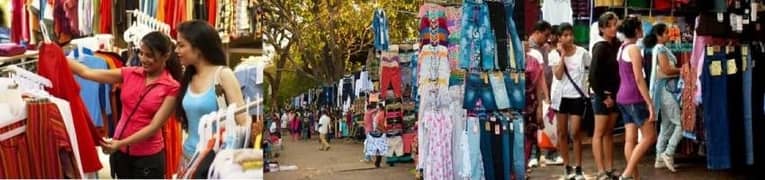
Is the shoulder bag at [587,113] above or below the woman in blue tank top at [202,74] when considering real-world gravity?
below

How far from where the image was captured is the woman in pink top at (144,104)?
3.60 m

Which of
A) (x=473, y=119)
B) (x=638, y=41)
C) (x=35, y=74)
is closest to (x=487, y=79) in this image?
(x=473, y=119)

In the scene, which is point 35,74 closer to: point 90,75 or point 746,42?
point 90,75

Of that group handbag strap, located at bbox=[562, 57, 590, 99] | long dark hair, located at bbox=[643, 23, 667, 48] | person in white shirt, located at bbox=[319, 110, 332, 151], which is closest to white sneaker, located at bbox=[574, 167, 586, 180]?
handbag strap, located at bbox=[562, 57, 590, 99]

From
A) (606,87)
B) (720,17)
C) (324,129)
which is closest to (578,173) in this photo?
(606,87)

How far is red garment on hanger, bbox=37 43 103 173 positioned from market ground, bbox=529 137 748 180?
3706mm

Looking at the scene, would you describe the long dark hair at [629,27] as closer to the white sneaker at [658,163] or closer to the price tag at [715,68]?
the price tag at [715,68]

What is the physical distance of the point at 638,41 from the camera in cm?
613

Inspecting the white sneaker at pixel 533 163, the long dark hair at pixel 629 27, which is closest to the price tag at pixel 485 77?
the long dark hair at pixel 629 27

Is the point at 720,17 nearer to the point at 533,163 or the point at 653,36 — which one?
the point at 653,36

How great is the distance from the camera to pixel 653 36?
6.38 meters

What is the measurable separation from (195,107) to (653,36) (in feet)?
12.1

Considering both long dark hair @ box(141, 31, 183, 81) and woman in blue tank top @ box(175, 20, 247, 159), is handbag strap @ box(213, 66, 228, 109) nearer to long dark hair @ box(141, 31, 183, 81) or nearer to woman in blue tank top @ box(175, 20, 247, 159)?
woman in blue tank top @ box(175, 20, 247, 159)

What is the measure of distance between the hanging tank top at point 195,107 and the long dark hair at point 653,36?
3553 mm
